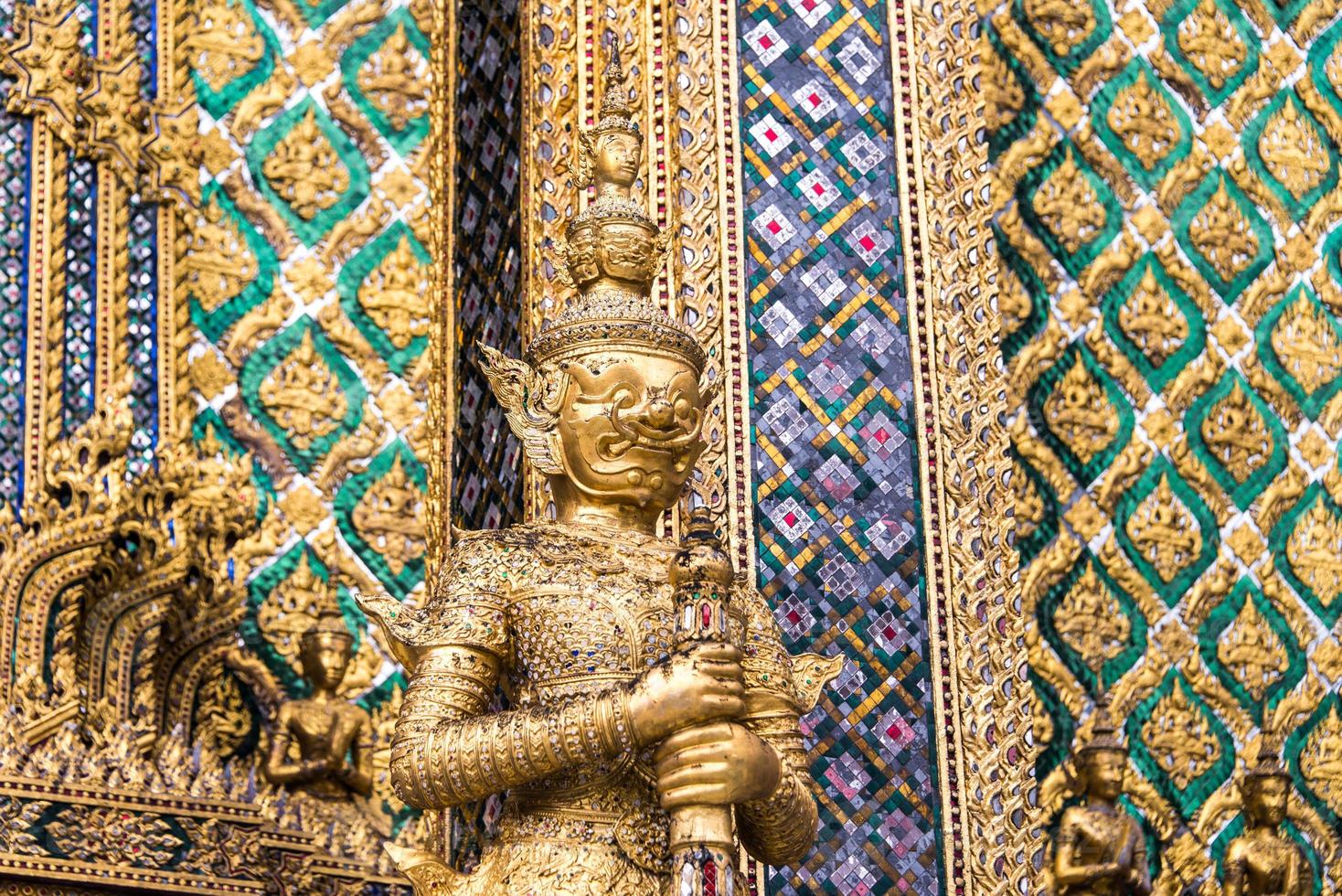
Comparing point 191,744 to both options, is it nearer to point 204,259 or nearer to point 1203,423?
point 204,259

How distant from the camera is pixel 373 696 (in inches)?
349

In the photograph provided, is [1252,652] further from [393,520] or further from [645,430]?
[645,430]

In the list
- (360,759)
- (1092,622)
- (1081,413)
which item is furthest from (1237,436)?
(360,759)

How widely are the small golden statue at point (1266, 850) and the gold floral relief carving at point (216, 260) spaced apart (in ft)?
11.4

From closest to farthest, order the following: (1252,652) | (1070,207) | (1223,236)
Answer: (1252,652), (1070,207), (1223,236)

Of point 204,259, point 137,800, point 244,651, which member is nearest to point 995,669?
point 137,800

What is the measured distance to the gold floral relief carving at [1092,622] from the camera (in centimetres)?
873

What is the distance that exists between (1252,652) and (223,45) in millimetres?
3772

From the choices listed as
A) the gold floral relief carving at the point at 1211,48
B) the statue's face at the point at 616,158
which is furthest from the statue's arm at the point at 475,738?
the gold floral relief carving at the point at 1211,48

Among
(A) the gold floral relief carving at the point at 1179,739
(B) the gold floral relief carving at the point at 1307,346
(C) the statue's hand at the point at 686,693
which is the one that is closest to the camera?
(C) the statue's hand at the point at 686,693

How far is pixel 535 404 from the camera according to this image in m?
5.62

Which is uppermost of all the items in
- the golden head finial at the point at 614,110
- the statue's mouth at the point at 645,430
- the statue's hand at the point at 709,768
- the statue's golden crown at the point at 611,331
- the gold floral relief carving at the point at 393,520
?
the gold floral relief carving at the point at 393,520

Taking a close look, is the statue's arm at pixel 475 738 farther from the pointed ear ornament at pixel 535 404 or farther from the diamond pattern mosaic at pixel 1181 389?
the diamond pattern mosaic at pixel 1181 389

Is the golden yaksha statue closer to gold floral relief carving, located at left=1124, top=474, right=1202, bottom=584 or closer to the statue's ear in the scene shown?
the statue's ear
